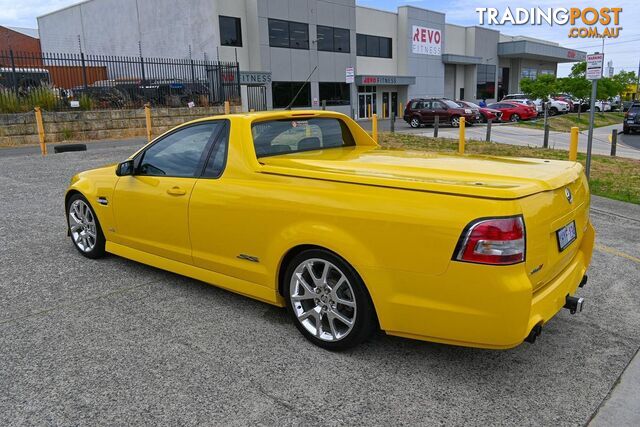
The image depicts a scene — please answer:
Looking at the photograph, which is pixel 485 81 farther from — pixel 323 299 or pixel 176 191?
pixel 323 299

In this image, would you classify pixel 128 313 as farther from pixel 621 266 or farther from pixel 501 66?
pixel 501 66

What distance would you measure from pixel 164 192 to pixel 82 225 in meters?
1.60

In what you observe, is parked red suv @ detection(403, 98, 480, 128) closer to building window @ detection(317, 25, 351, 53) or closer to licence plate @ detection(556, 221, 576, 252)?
building window @ detection(317, 25, 351, 53)

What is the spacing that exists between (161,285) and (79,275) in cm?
87

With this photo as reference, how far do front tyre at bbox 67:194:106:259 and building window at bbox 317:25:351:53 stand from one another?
116 feet

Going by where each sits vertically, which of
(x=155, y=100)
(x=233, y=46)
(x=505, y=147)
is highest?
(x=233, y=46)

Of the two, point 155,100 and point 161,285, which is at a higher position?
point 155,100

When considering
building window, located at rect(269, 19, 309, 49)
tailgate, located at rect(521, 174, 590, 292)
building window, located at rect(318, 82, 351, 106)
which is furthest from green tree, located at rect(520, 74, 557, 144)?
tailgate, located at rect(521, 174, 590, 292)

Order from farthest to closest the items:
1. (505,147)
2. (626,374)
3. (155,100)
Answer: (155,100), (505,147), (626,374)

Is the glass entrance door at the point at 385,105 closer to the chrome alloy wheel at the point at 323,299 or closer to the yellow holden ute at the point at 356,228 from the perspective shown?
the yellow holden ute at the point at 356,228

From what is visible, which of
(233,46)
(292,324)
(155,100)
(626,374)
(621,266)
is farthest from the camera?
(233,46)

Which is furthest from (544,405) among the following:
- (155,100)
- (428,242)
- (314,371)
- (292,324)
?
(155,100)

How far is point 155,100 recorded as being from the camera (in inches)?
805

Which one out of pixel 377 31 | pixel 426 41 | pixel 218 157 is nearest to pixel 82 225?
pixel 218 157
